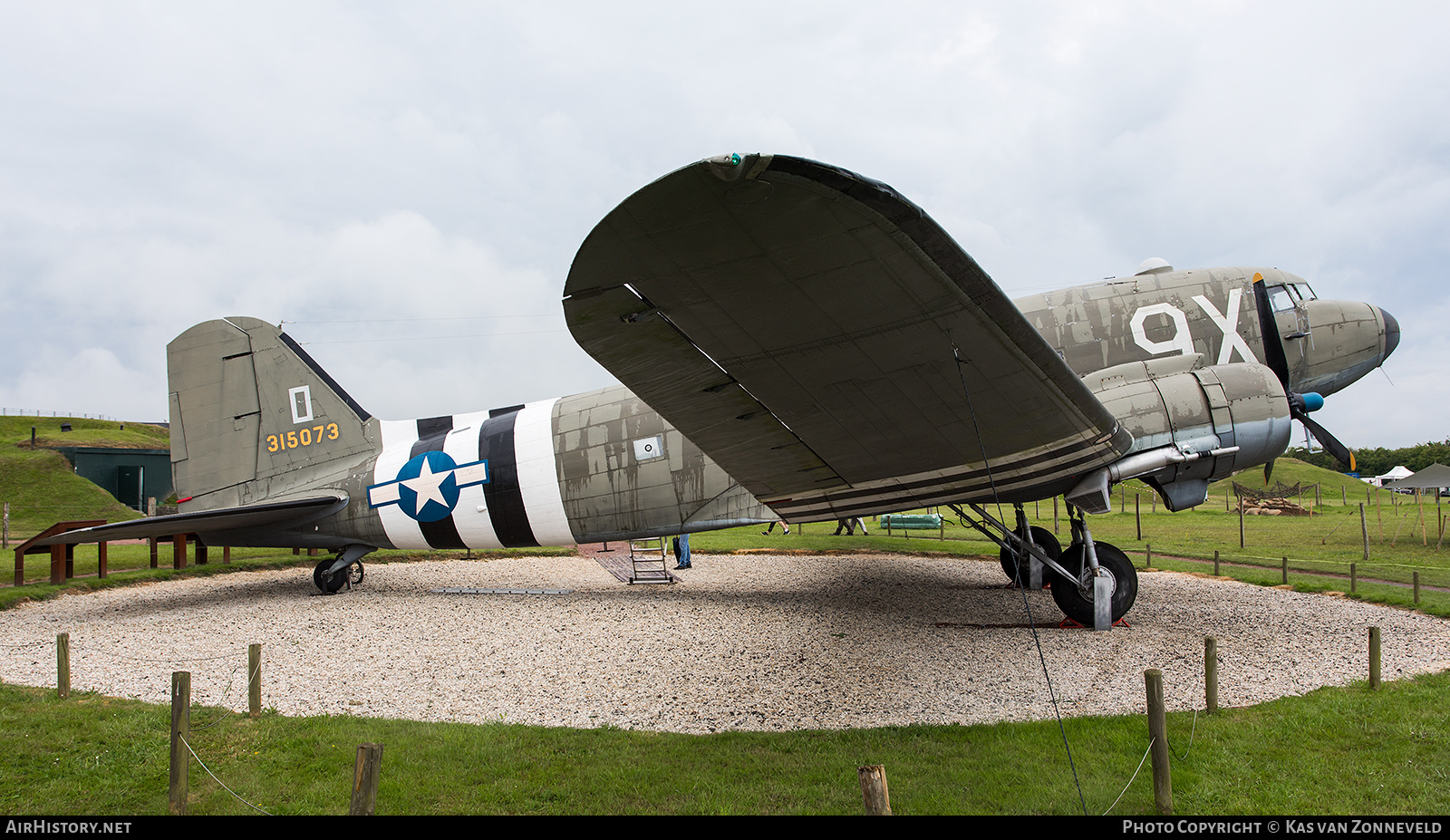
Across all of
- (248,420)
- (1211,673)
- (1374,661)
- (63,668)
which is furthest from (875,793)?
(248,420)

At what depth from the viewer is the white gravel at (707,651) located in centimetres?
630

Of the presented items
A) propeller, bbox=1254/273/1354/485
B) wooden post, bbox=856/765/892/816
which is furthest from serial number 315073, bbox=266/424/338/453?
propeller, bbox=1254/273/1354/485

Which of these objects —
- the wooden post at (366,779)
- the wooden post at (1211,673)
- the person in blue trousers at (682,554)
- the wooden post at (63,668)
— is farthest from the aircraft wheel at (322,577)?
the wooden post at (1211,673)

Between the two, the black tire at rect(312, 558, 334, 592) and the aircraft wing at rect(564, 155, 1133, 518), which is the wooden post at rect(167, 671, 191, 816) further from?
the black tire at rect(312, 558, 334, 592)

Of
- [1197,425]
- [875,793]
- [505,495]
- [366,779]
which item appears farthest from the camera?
[505,495]

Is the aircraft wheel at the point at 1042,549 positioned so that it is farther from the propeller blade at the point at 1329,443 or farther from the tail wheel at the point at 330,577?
the tail wheel at the point at 330,577

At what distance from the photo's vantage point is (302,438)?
13.4 metres

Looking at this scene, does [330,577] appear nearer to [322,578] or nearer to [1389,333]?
[322,578]

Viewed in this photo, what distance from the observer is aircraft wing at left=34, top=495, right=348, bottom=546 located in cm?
1045

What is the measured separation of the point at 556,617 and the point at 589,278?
808 cm

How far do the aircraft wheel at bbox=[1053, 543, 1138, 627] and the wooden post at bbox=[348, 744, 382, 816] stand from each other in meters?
8.10

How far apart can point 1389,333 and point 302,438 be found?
18557 mm

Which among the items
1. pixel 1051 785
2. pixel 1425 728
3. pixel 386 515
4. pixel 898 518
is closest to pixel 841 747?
pixel 1051 785

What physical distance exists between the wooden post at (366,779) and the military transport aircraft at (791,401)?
8.41ft
